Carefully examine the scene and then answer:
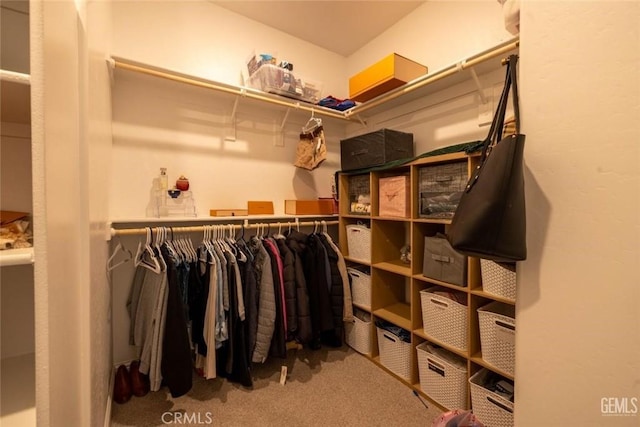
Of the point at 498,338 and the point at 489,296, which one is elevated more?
the point at 489,296

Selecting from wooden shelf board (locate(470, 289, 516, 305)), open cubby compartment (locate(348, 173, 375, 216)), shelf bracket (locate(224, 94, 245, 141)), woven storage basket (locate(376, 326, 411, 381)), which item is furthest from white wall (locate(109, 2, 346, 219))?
wooden shelf board (locate(470, 289, 516, 305))

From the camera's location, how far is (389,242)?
89.3 inches

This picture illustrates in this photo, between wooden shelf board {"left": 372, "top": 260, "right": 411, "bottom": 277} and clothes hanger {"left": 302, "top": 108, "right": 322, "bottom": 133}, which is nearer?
wooden shelf board {"left": 372, "top": 260, "right": 411, "bottom": 277}

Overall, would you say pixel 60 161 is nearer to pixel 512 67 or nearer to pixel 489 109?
pixel 512 67

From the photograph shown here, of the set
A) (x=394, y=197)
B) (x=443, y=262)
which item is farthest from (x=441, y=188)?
(x=443, y=262)

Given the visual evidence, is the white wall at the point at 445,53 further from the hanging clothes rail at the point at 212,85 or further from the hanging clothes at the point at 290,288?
the hanging clothes at the point at 290,288

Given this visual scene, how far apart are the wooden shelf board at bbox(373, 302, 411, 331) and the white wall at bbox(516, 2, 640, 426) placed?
1162mm

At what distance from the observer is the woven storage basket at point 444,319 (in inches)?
62.7

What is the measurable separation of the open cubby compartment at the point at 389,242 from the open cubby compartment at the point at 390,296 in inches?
4.1

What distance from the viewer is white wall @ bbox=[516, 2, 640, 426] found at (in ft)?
2.02

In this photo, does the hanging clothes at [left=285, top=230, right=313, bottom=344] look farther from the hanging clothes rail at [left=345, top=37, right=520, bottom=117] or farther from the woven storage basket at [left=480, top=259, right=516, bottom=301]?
the hanging clothes rail at [left=345, top=37, right=520, bottom=117]

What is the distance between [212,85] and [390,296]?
2135mm

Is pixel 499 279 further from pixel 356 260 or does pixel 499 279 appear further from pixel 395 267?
pixel 356 260

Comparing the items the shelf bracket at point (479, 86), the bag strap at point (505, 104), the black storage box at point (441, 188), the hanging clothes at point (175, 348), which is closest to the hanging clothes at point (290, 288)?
the hanging clothes at point (175, 348)
